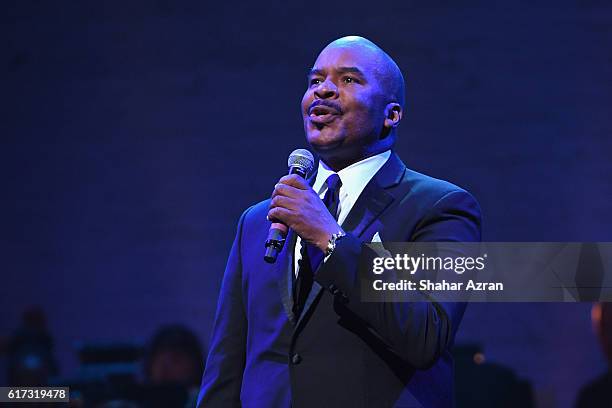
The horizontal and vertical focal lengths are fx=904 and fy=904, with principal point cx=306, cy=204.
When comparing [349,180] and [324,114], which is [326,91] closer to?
[324,114]

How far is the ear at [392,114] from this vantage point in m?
1.99

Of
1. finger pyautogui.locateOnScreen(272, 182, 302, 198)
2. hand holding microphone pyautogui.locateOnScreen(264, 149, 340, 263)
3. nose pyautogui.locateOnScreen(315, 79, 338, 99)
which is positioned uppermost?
nose pyautogui.locateOnScreen(315, 79, 338, 99)

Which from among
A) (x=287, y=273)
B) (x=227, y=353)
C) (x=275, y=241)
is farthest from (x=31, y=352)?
(x=275, y=241)

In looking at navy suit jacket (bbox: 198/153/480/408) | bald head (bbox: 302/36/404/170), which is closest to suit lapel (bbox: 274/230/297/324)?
navy suit jacket (bbox: 198/153/480/408)

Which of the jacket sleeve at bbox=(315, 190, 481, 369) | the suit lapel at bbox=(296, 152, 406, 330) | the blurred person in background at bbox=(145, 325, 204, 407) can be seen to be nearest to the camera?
the jacket sleeve at bbox=(315, 190, 481, 369)

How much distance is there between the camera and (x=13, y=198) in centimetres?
393

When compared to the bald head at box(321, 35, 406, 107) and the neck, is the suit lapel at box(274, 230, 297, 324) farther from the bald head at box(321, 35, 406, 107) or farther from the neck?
the bald head at box(321, 35, 406, 107)

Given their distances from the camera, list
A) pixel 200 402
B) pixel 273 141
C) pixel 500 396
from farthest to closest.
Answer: pixel 273 141 < pixel 500 396 < pixel 200 402

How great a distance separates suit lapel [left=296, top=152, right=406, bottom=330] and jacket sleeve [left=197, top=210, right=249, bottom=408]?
0.78ft

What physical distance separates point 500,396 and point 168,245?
1543 mm

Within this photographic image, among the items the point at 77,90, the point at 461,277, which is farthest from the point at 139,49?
the point at 461,277

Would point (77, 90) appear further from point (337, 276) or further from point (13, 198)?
point (337, 276)

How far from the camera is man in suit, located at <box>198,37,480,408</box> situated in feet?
5.43

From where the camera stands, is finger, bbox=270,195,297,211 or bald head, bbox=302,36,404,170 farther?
bald head, bbox=302,36,404,170
